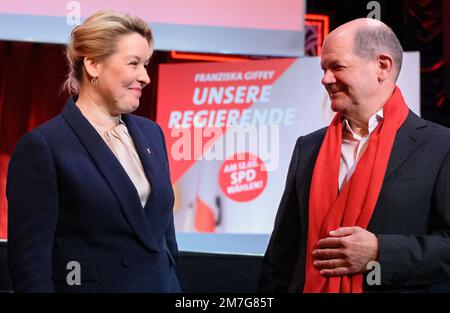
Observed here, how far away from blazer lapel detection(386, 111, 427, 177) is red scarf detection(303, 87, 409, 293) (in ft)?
0.04

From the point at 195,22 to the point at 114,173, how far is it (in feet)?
3.12

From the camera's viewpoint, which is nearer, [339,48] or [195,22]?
[339,48]

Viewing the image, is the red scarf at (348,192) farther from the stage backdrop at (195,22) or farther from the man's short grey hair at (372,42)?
the stage backdrop at (195,22)

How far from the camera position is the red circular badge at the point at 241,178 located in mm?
2391

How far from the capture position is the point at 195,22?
237 cm

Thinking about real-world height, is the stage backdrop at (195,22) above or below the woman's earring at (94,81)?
above

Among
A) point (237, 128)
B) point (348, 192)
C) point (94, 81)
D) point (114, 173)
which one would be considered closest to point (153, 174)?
point (114, 173)

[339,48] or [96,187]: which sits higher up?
[339,48]

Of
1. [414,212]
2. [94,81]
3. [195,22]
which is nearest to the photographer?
[414,212]

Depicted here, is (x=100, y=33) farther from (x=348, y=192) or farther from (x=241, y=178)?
(x=241, y=178)

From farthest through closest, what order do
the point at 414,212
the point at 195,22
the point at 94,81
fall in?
1. the point at 195,22
2. the point at 94,81
3. the point at 414,212

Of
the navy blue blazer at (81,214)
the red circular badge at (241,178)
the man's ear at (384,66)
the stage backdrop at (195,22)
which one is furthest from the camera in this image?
the red circular badge at (241,178)

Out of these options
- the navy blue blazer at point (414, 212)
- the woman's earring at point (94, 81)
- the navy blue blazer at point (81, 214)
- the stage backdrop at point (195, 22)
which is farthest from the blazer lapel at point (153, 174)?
the stage backdrop at point (195, 22)
